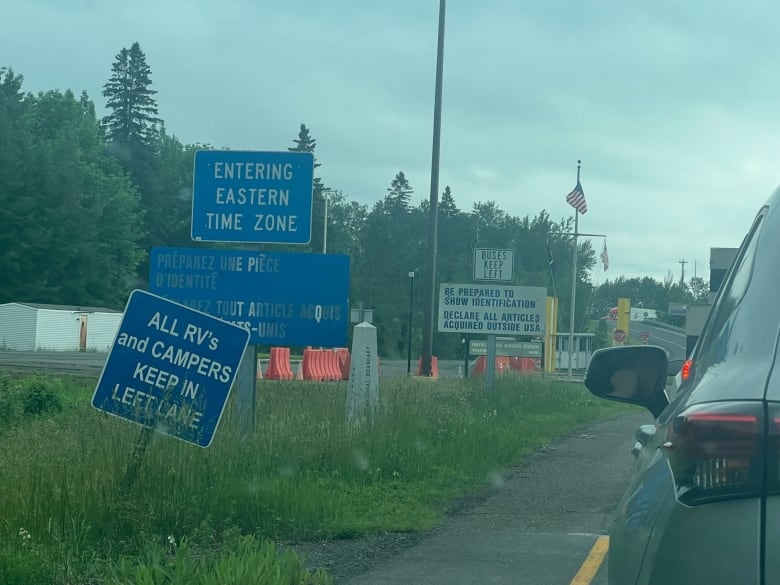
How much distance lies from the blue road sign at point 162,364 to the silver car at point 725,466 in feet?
18.5

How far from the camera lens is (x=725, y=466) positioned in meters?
2.41

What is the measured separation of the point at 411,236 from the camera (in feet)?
395

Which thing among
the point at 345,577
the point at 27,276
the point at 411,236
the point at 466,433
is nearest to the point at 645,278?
the point at 411,236

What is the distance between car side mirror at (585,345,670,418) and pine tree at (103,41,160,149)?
88.7 m

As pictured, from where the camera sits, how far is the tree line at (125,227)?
68.3m

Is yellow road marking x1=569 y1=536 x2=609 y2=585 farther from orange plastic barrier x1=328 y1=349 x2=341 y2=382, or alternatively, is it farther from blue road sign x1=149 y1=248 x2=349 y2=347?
orange plastic barrier x1=328 y1=349 x2=341 y2=382

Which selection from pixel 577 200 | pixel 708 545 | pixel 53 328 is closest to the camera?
pixel 708 545

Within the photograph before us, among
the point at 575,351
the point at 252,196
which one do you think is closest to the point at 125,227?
the point at 575,351

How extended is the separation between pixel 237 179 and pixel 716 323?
916cm

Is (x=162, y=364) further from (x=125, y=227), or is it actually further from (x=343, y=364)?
(x=125, y=227)

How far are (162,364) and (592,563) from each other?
3.34 m

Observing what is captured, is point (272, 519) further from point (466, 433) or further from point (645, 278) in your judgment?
point (645, 278)

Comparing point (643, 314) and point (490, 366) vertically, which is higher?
point (643, 314)

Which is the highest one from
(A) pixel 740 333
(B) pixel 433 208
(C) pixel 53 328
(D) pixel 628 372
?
(B) pixel 433 208
